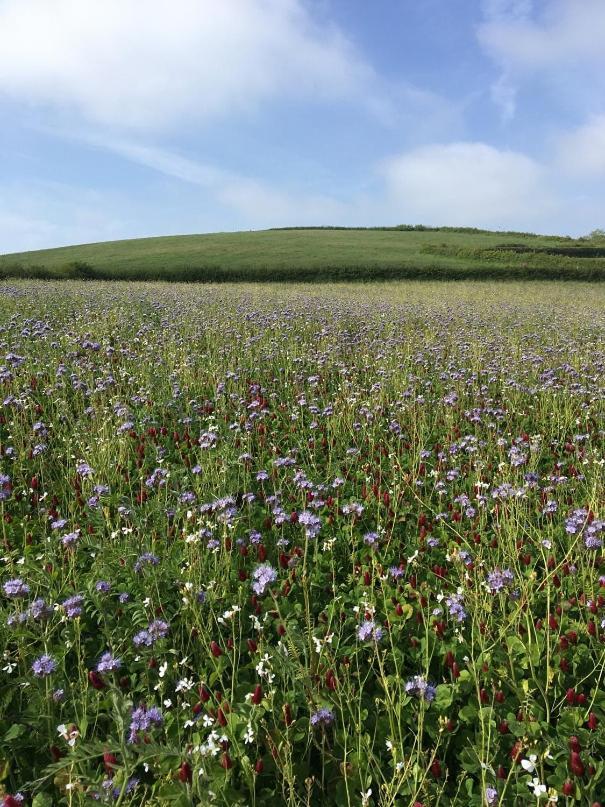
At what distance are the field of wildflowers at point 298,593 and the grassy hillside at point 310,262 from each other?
1177 inches

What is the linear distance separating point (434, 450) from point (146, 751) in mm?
3968

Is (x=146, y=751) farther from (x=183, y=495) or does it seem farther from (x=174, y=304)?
(x=174, y=304)

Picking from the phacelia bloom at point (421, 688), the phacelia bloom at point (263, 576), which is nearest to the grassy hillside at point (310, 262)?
the phacelia bloom at point (263, 576)

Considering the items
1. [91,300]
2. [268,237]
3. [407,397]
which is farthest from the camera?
[268,237]

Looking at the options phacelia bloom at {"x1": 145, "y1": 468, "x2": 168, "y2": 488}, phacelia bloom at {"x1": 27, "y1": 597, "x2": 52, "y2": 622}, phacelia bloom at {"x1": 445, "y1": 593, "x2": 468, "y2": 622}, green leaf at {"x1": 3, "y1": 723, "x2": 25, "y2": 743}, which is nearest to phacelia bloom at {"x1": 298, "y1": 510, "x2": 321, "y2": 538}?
phacelia bloom at {"x1": 445, "y1": 593, "x2": 468, "y2": 622}

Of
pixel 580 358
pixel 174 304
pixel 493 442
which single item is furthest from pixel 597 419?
pixel 174 304

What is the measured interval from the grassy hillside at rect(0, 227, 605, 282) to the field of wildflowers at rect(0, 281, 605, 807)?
29.9m

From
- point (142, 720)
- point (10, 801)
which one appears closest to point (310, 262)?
point (142, 720)

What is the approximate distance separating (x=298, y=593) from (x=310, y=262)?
3847 cm

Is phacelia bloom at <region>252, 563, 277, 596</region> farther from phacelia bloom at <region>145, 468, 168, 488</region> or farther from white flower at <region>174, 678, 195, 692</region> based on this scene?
phacelia bloom at <region>145, 468, 168, 488</region>

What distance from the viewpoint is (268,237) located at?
62.0m

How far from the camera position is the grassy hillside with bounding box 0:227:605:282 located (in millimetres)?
36438

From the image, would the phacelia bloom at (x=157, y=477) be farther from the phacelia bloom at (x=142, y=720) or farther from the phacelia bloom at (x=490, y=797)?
the phacelia bloom at (x=490, y=797)

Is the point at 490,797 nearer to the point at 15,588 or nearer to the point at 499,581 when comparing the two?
the point at 499,581
